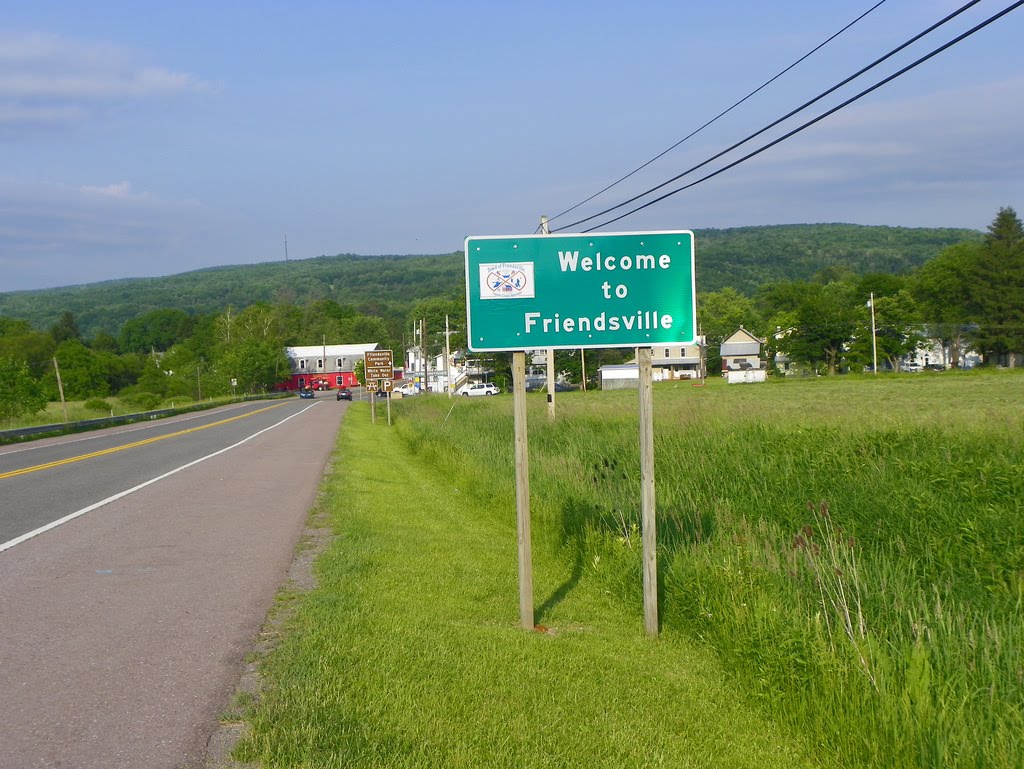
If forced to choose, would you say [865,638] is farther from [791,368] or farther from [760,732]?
[791,368]

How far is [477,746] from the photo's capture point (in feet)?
14.9

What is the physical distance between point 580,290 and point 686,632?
8.98 feet

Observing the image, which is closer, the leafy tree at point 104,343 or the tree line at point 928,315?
the tree line at point 928,315

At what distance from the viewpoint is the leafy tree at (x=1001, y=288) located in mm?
99000

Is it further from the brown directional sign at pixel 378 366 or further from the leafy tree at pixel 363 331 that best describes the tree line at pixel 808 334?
the brown directional sign at pixel 378 366

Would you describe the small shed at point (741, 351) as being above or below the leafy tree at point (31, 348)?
below

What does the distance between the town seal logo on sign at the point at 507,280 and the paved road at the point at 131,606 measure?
3076mm

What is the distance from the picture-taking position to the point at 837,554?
335 inches

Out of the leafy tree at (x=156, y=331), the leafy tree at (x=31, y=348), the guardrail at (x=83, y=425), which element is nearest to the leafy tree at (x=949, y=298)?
the guardrail at (x=83, y=425)

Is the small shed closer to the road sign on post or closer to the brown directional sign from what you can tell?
the brown directional sign

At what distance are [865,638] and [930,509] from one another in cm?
571

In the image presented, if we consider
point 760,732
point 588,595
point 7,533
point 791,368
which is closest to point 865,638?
point 760,732

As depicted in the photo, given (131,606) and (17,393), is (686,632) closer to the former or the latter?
(131,606)

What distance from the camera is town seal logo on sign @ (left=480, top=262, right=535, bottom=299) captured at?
23.5ft
